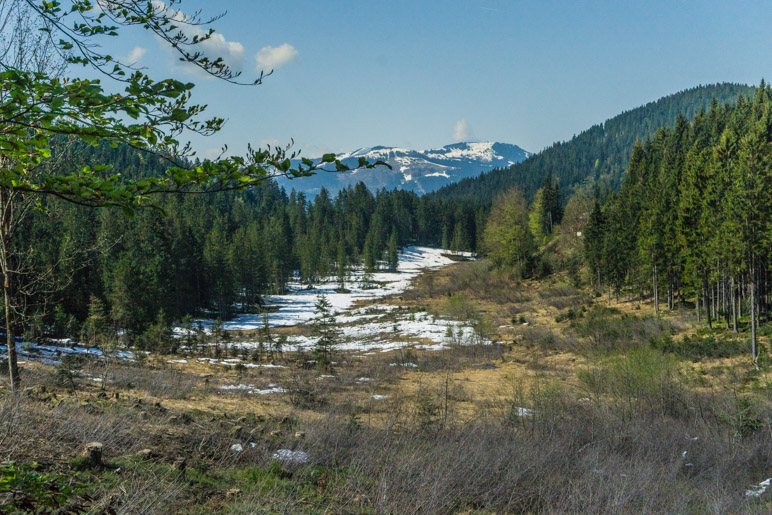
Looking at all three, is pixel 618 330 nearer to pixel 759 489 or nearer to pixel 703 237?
pixel 703 237

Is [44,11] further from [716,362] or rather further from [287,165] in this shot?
[716,362]

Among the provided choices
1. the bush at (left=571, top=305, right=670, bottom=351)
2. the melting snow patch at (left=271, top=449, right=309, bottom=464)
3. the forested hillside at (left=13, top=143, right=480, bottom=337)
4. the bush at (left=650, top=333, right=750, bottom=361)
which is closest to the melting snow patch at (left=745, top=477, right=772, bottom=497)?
the melting snow patch at (left=271, top=449, right=309, bottom=464)

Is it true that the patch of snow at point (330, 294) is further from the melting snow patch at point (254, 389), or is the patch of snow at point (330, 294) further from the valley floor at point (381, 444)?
the valley floor at point (381, 444)

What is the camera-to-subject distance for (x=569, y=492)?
5.36 metres

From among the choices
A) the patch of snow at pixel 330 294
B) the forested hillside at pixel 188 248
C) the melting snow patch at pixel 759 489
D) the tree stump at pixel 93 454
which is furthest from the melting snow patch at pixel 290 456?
the patch of snow at pixel 330 294

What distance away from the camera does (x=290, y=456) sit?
255 inches

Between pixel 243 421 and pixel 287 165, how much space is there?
7310 mm

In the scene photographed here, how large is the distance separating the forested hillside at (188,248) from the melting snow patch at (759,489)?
8.35 metres

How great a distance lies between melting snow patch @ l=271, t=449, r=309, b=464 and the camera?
6332 mm

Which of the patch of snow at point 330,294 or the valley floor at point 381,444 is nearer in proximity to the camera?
the valley floor at point 381,444

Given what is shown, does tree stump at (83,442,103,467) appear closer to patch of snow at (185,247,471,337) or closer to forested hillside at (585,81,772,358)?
forested hillside at (585,81,772,358)

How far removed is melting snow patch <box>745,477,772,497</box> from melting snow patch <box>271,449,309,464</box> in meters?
6.35

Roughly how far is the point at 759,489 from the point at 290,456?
7106mm

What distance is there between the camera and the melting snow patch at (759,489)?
20.6 ft
